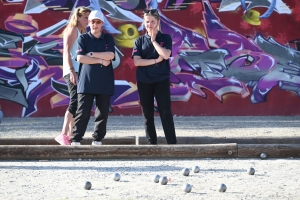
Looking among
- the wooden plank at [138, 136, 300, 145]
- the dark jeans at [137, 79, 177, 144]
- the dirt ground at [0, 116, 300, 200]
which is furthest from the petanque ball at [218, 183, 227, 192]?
the wooden plank at [138, 136, 300, 145]

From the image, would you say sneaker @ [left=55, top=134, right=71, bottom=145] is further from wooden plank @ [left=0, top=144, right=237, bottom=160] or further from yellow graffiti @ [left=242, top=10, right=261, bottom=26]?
yellow graffiti @ [left=242, top=10, right=261, bottom=26]

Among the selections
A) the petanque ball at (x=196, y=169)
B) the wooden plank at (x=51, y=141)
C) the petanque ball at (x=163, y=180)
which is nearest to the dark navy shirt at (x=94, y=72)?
the wooden plank at (x=51, y=141)

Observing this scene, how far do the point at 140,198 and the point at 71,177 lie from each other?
1.40 meters

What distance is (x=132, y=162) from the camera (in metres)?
9.23

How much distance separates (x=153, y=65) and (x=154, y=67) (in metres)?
0.03

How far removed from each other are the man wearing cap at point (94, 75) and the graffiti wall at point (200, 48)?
6.28 meters

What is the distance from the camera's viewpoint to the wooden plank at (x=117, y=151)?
9406 millimetres

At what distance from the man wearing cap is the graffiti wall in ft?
20.6

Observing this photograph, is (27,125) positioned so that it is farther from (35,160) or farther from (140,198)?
(140,198)

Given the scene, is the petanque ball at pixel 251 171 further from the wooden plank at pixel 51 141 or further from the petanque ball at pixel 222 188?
the wooden plank at pixel 51 141

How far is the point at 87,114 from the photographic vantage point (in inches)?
383

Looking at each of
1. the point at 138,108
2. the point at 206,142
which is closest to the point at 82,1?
the point at 138,108

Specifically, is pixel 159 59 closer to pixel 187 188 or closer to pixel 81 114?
pixel 81 114

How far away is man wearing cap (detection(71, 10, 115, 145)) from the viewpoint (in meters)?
Answer: 9.56
